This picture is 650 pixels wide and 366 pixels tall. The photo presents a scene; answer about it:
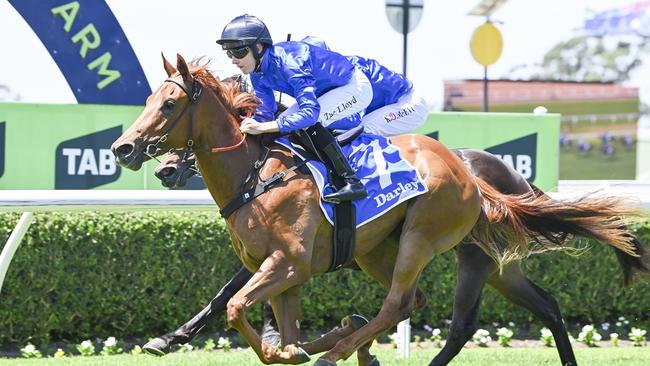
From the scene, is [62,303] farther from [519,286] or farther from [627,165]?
[627,165]

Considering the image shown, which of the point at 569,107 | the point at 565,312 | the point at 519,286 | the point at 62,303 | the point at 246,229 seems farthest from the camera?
the point at 569,107

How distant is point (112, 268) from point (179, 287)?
1.42 feet

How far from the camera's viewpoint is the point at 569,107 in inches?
869

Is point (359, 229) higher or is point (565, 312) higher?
point (359, 229)

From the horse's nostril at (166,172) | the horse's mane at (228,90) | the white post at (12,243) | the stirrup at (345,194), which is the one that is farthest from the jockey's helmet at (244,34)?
the white post at (12,243)

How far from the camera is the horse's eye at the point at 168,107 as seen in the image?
474cm

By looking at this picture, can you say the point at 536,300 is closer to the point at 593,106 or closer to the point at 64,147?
the point at 64,147

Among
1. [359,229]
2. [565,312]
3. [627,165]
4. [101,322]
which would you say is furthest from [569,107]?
[359,229]

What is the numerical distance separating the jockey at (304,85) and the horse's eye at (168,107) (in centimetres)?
33

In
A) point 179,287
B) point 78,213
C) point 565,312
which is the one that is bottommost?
point 565,312

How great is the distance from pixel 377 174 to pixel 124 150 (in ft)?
3.66

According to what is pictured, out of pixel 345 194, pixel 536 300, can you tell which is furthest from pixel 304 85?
pixel 536 300

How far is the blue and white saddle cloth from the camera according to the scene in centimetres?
500

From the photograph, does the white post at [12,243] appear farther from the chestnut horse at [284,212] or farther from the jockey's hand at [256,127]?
the jockey's hand at [256,127]
